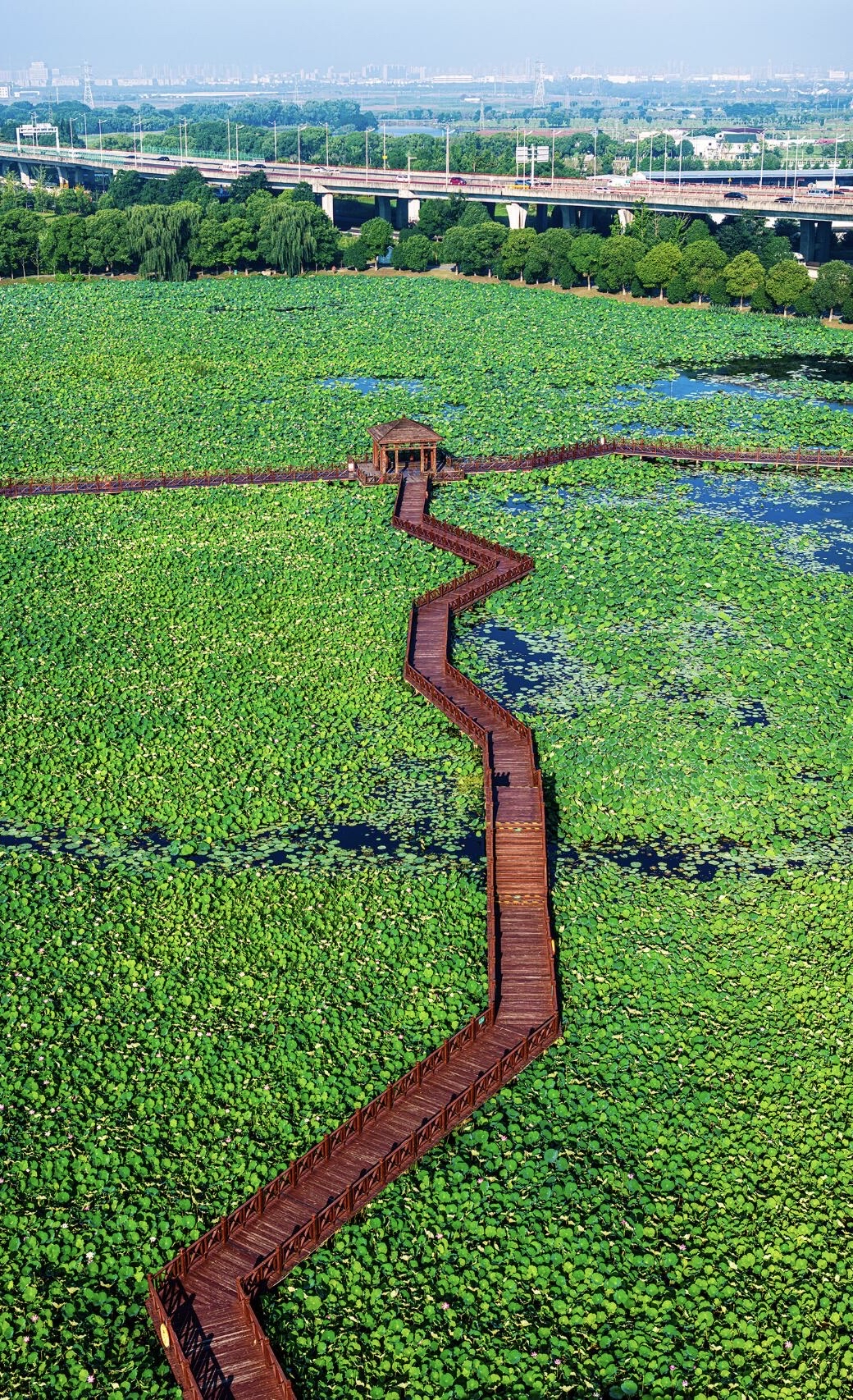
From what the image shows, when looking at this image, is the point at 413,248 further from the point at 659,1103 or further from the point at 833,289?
the point at 659,1103

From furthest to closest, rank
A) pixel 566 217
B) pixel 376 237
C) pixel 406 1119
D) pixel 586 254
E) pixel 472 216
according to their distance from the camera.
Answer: pixel 566 217 < pixel 472 216 < pixel 376 237 < pixel 586 254 < pixel 406 1119

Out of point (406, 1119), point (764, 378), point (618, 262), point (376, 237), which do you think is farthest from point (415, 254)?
point (406, 1119)

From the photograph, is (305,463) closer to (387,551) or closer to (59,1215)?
(387,551)

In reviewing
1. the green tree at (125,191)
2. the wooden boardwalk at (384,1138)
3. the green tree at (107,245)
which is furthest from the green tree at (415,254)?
the wooden boardwalk at (384,1138)

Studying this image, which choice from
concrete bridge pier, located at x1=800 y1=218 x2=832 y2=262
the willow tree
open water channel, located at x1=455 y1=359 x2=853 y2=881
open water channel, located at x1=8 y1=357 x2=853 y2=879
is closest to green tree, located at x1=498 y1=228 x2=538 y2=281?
the willow tree

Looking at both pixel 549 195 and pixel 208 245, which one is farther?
pixel 549 195

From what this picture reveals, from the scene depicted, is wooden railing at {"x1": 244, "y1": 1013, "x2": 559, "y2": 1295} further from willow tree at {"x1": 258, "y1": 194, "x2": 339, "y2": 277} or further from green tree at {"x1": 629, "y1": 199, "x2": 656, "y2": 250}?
willow tree at {"x1": 258, "y1": 194, "x2": 339, "y2": 277}

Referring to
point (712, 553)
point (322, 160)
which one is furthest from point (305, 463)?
point (322, 160)

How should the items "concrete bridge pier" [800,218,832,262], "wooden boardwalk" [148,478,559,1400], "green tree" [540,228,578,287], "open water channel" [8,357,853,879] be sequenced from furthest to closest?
"concrete bridge pier" [800,218,832,262] < "green tree" [540,228,578,287] < "open water channel" [8,357,853,879] < "wooden boardwalk" [148,478,559,1400]
